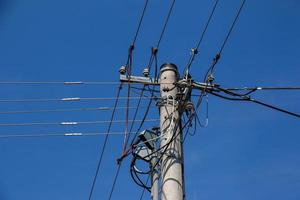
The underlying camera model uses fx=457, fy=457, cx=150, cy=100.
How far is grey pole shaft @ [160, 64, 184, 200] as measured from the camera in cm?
608

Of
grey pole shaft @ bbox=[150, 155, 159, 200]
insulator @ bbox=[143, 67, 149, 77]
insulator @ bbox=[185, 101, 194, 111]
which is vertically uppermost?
insulator @ bbox=[143, 67, 149, 77]

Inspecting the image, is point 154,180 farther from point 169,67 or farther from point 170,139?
point 169,67

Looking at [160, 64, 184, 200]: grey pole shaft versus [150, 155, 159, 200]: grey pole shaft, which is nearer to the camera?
[160, 64, 184, 200]: grey pole shaft

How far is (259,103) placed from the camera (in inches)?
295

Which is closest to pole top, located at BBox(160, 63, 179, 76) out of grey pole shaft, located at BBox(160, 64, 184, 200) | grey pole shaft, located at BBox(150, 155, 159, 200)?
grey pole shaft, located at BBox(160, 64, 184, 200)

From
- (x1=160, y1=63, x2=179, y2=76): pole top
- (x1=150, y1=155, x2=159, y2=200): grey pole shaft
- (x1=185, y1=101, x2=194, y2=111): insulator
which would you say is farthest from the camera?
(x1=160, y1=63, x2=179, y2=76): pole top

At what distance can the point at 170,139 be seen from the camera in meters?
6.62

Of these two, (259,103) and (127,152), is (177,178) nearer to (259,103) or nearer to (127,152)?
(127,152)

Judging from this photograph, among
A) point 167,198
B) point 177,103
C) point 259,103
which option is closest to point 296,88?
point 259,103

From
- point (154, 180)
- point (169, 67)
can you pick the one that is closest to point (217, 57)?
point (169, 67)

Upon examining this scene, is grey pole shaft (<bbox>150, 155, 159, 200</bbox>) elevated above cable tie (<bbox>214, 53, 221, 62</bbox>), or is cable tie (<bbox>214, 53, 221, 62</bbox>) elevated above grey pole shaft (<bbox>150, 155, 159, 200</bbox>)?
cable tie (<bbox>214, 53, 221, 62</bbox>)

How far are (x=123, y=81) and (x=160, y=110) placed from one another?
0.79 meters

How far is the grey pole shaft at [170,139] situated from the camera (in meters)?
6.08

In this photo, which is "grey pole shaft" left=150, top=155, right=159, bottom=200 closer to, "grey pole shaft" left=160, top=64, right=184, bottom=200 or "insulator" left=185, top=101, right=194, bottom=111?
"grey pole shaft" left=160, top=64, right=184, bottom=200
